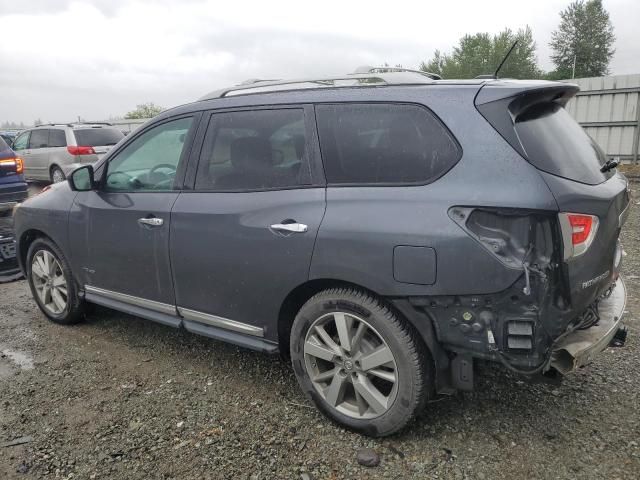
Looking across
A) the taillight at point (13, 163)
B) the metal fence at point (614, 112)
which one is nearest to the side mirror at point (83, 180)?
the taillight at point (13, 163)

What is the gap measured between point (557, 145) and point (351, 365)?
1.48 meters

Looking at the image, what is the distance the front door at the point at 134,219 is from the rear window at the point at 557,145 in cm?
205

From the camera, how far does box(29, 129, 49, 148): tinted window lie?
14.2m

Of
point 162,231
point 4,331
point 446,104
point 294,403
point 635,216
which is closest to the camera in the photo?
point 446,104

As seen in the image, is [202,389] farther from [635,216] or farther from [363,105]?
[635,216]

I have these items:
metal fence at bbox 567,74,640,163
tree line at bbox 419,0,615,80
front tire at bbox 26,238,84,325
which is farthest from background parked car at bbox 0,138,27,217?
tree line at bbox 419,0,615,80

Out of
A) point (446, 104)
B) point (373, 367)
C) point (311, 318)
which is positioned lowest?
point (373, 367)

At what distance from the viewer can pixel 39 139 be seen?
1443cm

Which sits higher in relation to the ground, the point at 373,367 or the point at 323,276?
the point at 323,276

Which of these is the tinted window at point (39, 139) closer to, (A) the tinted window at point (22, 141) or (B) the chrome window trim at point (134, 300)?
(A) the tinted window at point (22, 141)

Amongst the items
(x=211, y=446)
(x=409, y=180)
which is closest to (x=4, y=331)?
(x=211, y=446)

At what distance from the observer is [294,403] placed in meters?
3.14

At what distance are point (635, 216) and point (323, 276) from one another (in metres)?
6.77

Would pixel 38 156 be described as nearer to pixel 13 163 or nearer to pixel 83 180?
pixel 13 163
